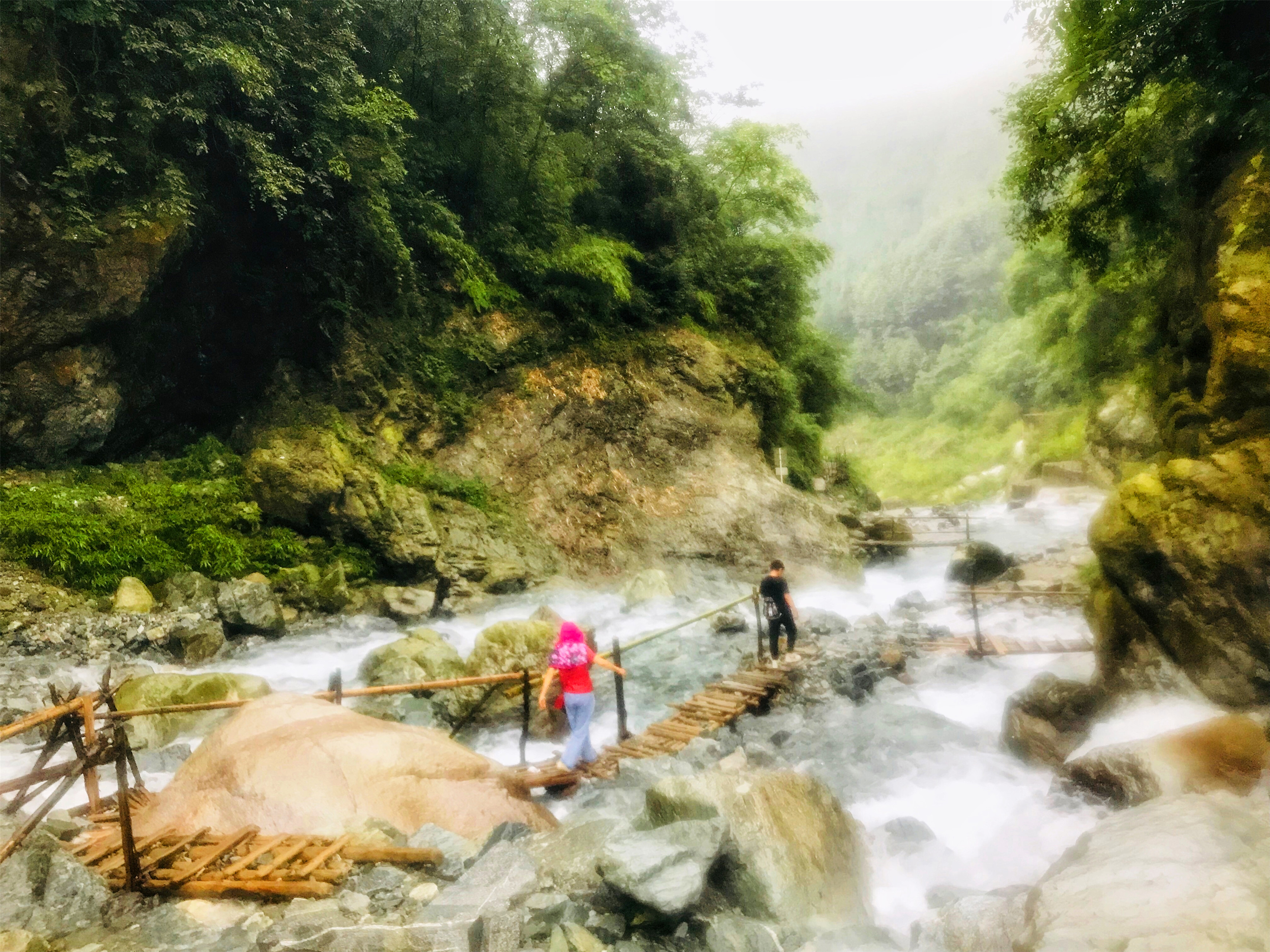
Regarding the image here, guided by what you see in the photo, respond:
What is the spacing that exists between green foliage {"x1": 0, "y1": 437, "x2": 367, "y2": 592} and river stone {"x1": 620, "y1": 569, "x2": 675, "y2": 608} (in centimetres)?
547

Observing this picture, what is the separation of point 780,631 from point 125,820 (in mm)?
8226

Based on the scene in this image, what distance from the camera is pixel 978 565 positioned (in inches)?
650

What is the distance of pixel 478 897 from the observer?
3.81 meters

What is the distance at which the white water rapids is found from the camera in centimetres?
577

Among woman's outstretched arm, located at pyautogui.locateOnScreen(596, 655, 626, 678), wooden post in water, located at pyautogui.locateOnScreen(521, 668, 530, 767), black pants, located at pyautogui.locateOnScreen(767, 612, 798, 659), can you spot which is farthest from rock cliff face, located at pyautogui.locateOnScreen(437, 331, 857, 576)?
wooden post in water, located at pyautogui.locateOnScreen(521, 668, 530, 767)

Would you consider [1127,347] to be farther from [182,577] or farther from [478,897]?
[182,577]

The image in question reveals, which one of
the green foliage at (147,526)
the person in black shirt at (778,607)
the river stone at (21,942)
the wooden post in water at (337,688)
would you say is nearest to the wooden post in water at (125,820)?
the river stone at (21,942)

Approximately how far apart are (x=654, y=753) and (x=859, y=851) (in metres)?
2.09

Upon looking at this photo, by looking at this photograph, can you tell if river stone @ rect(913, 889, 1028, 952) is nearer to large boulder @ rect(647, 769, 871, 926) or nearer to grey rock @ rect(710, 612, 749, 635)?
large boulder @ rect(647, 769, 871, 926)

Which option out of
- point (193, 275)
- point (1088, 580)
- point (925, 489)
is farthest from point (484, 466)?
point (925, 489)

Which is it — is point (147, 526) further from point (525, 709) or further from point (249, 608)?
point (525, 709)

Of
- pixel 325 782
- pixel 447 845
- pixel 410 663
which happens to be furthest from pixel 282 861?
pixel 410 663

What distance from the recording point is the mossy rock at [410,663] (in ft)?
28.8

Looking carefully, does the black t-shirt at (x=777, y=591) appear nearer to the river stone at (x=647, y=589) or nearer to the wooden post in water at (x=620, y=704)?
the wooden post in water at (x=620, y=704)
